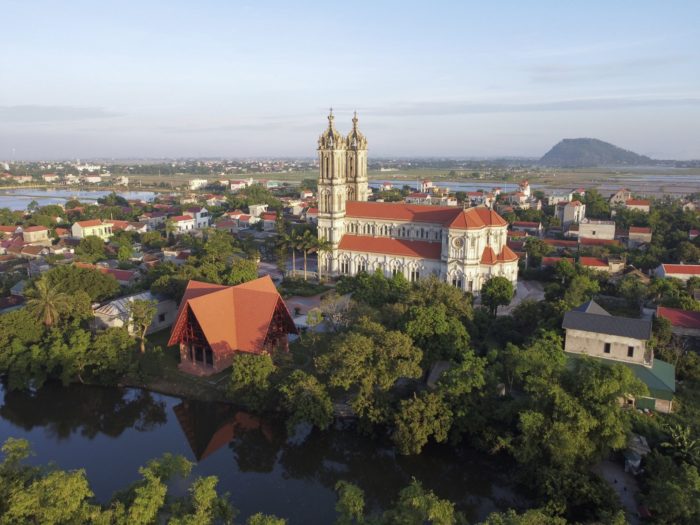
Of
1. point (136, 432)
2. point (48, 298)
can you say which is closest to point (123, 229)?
point (48, 298)

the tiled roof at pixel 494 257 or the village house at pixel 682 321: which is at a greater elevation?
the tiled roof at pixel 494 257

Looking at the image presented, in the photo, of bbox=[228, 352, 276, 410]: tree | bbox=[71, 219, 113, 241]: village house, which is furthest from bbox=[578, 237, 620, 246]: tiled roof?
bbox=[71, 219, 113, 241]: village house

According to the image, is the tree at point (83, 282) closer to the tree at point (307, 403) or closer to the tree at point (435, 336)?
the tree at point (307, 403)

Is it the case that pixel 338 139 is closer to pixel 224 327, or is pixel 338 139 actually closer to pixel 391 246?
pixel 391 246

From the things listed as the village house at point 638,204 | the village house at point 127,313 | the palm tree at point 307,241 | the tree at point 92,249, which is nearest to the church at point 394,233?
the palm tree at point 307,241

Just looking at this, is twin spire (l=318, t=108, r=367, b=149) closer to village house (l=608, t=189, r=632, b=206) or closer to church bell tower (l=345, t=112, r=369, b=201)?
church bell tower (l=345, t=112, r=369, b=201)

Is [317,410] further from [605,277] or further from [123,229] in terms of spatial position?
[123,229]
